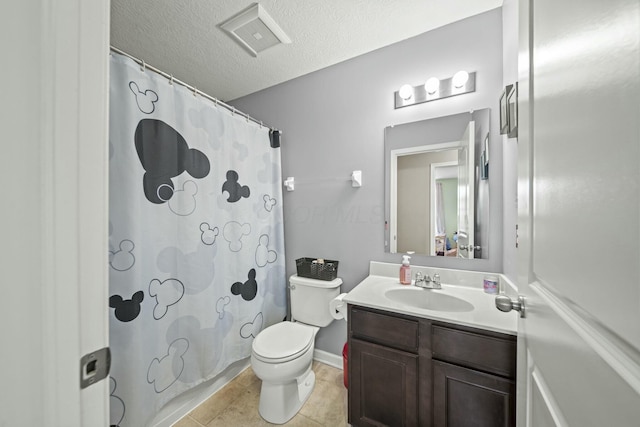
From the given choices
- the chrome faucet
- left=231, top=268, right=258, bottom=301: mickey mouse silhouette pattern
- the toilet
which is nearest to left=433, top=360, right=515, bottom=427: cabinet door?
the chrome faucet

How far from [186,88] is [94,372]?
154 centimetres

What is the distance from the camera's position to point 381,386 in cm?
120

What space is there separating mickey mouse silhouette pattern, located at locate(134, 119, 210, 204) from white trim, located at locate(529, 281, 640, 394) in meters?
1.64

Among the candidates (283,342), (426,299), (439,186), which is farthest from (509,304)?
(283,342)

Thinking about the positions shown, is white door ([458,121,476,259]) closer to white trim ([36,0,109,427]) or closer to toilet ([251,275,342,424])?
toilet ([251,275,342,424])

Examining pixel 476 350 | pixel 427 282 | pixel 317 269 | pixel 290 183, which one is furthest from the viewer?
pixel 290 183

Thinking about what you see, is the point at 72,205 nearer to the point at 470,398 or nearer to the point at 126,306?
the point at 126,306

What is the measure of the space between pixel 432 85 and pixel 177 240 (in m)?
1.87

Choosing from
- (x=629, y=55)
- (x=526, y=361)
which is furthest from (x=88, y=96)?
(x=526, y=361)

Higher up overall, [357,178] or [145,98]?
[145,98]

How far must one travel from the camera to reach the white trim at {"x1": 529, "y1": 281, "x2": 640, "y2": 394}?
292 mm

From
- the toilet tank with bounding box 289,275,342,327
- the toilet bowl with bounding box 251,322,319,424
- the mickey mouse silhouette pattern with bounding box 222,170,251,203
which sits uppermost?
the mickey mouse silhouette pattern with bounding box 222,170,251,203

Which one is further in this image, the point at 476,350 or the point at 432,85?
the point at 432,85

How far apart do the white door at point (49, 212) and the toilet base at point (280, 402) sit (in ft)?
4.09
